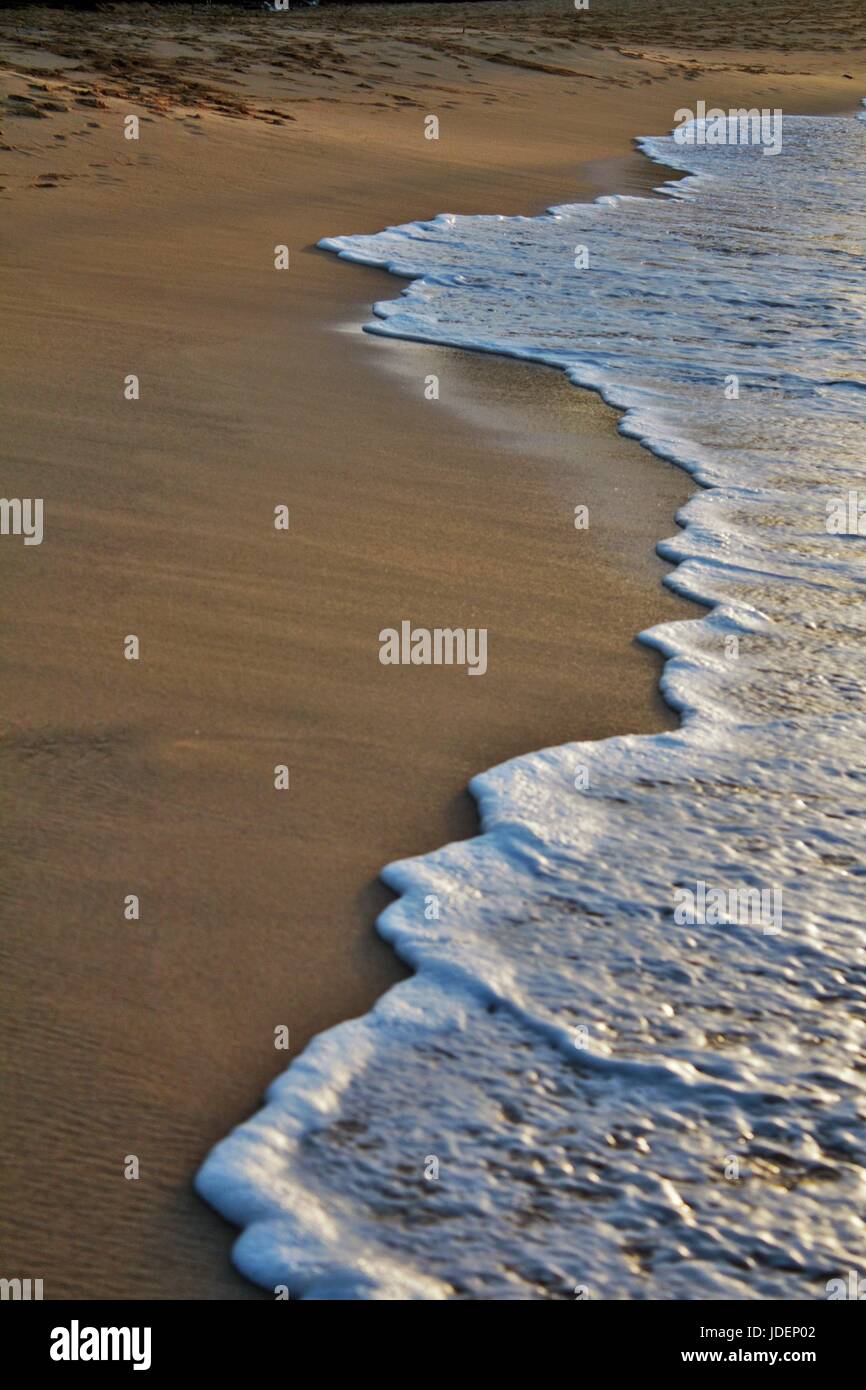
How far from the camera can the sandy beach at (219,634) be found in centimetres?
233

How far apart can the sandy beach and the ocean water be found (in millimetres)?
119

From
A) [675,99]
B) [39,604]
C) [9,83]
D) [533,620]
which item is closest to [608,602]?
[533,620]

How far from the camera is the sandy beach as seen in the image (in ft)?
7.64

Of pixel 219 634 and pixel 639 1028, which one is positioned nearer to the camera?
pixel 639 1028

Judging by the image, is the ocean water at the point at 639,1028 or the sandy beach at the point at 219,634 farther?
the sandy beach at the point at 219,634

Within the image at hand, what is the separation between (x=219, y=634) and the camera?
→ 3684 millimetres

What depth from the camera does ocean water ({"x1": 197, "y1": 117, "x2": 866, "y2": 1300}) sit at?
2.15m

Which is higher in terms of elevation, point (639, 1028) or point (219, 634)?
point (219, 634)

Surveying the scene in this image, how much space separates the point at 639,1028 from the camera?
256 centimetres

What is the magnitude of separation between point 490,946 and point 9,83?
362 inches

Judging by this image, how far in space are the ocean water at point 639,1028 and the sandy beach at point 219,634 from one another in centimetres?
12

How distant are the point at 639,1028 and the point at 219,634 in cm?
164

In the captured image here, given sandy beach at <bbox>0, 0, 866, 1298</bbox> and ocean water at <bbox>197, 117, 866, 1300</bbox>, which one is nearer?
ocean water at <bbox>197, 117, 866, 1300</bbox>
